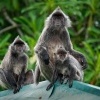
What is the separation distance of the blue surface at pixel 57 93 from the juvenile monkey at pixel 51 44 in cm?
43

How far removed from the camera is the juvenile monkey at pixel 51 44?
12.8 m

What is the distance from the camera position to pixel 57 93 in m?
11.6

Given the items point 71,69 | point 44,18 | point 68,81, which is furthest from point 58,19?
point 44,18

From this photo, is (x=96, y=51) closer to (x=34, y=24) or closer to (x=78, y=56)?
(x=34, y=24)

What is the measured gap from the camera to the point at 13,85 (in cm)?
1336

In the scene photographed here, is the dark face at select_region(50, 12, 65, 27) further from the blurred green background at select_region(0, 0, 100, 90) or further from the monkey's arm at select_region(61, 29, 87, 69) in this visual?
the blurred green background at select_region(0, 0, 100, 90)

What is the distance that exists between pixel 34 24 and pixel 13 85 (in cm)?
464

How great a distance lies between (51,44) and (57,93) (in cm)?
178

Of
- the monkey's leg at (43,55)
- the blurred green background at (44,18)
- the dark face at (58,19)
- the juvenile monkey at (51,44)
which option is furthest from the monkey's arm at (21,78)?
the blurred green background at (44,18)

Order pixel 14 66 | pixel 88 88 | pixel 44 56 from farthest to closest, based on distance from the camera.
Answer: pixel 14 66, pixel 44 56, pixel 88 88

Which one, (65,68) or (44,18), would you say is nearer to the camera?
(65,68)

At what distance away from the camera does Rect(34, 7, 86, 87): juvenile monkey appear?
1282 centimetres

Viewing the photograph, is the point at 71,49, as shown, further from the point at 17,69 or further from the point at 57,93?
the point at 57,93

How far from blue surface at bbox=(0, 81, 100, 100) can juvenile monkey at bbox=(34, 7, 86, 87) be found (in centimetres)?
43
